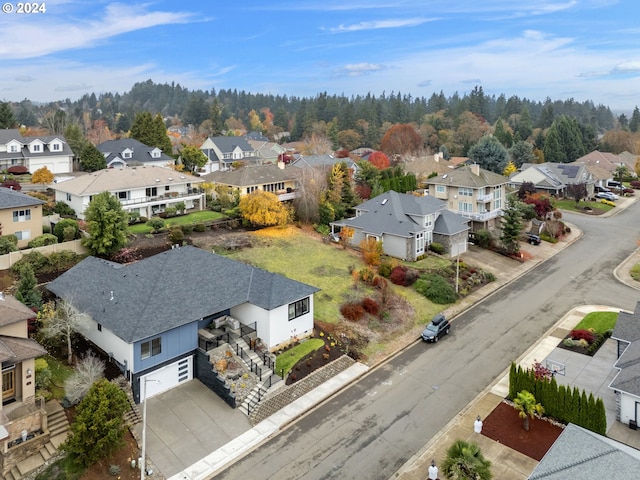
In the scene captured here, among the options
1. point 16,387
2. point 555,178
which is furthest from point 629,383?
point 555,178

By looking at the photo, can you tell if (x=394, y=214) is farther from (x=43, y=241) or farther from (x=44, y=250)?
(x=43, y=241)

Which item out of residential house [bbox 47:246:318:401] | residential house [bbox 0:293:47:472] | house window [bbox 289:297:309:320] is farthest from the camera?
house window [bbox 289:297:309:320]

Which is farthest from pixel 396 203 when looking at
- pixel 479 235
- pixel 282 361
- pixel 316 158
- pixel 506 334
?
pixel 316 158

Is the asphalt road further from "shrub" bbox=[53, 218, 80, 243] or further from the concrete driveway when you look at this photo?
"shrub" bbox=[53, 218, 80, 243]

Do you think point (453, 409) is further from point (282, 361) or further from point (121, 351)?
point (121, 351)

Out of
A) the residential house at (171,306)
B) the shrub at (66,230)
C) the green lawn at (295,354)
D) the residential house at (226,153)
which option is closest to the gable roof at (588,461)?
the green lawn at (295,354)

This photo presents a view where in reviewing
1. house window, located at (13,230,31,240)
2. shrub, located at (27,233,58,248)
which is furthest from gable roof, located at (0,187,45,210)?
shrub, located at (27,233,58,248)
